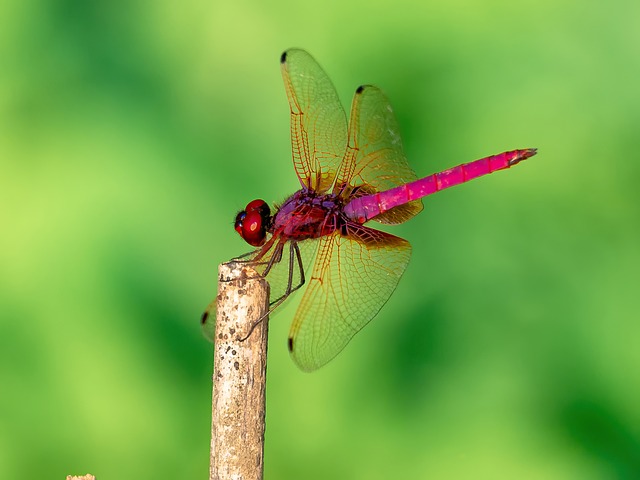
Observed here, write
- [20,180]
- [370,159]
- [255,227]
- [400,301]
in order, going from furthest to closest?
[20,180] < [400,301] < [370,159] < [255,227]

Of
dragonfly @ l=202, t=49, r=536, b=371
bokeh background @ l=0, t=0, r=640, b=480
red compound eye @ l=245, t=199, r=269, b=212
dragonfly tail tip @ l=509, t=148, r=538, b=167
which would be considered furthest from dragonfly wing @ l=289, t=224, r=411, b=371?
bokeh background @ l=0, t=0, r=640, b=480

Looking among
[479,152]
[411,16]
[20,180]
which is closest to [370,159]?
[479,152]

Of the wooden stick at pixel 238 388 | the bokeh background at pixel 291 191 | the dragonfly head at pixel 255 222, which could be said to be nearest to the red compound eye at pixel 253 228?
the dragonfly head at pixel 255 222

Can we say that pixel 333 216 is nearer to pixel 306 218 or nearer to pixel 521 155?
pixel 306 218

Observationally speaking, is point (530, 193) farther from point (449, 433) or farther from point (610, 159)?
point (449, 433)

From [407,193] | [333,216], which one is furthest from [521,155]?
[333,216]
